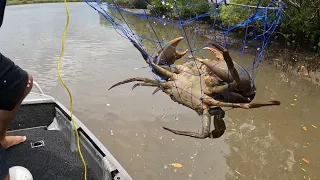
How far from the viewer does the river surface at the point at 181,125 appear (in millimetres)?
5562

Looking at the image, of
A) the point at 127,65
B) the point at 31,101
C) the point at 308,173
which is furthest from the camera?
the point at 127,65

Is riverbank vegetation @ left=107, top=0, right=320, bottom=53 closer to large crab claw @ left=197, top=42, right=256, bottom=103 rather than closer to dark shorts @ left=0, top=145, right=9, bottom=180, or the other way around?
large crab claw @ left=197, top=42, right=256, bottom=103

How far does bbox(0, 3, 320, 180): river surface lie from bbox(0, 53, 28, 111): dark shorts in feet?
9.45

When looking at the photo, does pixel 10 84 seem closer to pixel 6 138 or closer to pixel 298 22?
pixel 6 138

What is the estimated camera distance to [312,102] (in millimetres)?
8461

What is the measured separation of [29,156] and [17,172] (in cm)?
74

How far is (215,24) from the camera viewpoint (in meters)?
11.6

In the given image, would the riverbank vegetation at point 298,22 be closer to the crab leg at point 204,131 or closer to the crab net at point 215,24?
the crab net at point 215,24

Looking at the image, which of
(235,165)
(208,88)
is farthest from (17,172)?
(235,165)

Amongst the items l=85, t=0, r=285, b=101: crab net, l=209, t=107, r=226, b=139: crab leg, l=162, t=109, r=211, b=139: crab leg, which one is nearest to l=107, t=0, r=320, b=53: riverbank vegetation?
l=85, t=0, r=285, b=101: crab net

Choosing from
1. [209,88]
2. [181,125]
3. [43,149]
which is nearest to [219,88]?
[209,88]

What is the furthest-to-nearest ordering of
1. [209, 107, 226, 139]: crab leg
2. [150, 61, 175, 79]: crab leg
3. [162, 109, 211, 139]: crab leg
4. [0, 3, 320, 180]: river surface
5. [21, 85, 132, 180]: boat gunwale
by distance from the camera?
[0, 3, 320, 180]: river surface
[150, 61, 175, 79]: crab leg
[209, 107, 226, 139]: crab leg
[162, 109, 211, 139]: crab leg
[21, 85, 132, 180]: boat gunwale

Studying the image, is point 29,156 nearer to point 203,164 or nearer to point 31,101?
point 31,101

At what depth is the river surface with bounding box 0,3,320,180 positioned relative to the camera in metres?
5.56
